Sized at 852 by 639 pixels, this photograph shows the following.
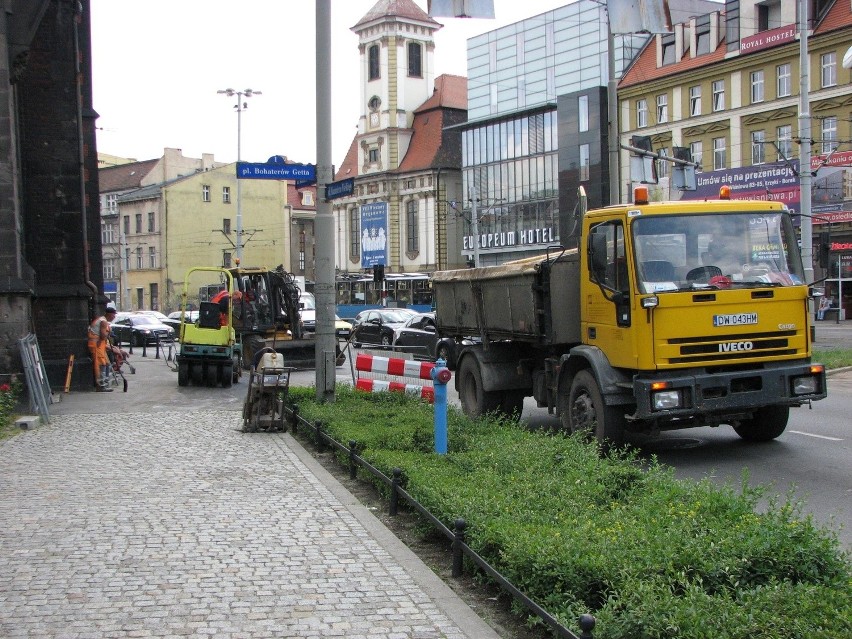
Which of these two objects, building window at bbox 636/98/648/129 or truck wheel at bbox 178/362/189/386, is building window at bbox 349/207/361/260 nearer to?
building window at bbox 636/98/648/129

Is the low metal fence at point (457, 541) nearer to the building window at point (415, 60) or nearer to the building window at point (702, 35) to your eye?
the building window at point (702, 35)

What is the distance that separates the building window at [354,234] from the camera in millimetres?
97625

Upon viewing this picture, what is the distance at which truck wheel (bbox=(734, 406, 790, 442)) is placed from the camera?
11477 millimetres

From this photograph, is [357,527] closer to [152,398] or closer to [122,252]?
[152,398]

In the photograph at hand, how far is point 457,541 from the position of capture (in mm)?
6391

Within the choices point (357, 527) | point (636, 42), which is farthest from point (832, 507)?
point (636, 42)

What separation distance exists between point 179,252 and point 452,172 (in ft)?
81.2

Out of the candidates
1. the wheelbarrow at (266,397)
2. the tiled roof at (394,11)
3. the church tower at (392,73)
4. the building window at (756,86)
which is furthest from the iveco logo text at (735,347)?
the church tower at (392,73)

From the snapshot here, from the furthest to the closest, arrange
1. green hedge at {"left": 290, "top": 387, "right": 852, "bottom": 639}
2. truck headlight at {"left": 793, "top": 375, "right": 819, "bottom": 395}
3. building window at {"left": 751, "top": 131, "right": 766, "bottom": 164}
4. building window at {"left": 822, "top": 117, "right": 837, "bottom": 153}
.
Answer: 1. building window at {"left": 751, "top": 131, "right": 766, "bottom": 164}
2. building window at {"left": 822, "top": 117, "right": 837, "bottom": 153}
3. truck headlight at {"left": 793, "top": 375, "right": 819, "bottom": 395}
4. green hedge at {"left": 290, "top": 387, "right": 852, "bottom": 639}

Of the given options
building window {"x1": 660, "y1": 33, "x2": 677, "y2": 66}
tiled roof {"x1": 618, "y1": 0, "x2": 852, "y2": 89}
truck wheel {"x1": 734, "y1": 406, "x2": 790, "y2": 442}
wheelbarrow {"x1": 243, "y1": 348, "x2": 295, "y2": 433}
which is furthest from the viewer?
building window {"x1": 660, "y1": 33, "x2": 677, "y2": 66}

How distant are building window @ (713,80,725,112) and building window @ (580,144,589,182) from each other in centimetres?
1230

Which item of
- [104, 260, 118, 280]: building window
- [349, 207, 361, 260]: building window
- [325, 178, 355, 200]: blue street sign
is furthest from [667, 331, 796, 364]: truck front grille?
[349, 207, 361, 260]: building window

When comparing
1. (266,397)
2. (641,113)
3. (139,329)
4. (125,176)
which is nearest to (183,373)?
(266,397)

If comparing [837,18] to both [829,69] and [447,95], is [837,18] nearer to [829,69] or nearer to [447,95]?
[829,69]
